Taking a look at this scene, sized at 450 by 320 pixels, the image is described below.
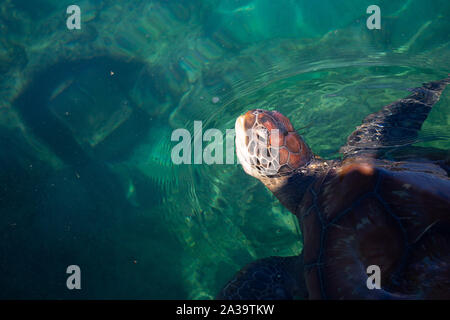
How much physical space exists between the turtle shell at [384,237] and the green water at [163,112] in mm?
1186

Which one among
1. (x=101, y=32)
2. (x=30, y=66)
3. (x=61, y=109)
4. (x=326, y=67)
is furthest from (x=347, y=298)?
(x=30, y=66)

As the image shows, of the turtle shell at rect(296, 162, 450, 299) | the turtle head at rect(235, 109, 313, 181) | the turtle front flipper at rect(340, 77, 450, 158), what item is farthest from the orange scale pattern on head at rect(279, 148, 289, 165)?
the turtle front flipper at rect(340, 77, 450, 158)

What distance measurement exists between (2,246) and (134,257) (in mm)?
1928

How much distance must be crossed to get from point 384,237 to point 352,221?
21cm

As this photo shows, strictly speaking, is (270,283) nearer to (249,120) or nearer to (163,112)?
(249,120)

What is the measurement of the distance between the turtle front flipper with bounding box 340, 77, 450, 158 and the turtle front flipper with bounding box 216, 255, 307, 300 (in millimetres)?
1469

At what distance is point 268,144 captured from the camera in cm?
246

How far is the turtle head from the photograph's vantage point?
2434 millimetres

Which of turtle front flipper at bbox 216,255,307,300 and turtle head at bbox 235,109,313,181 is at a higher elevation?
turtle head at bbox 235,109,313,181

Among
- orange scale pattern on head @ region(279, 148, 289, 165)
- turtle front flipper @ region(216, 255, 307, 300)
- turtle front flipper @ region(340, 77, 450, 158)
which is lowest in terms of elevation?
turtle front flipper @ region(216, 255, 307, 300)

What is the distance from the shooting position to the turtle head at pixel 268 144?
7.98 ft

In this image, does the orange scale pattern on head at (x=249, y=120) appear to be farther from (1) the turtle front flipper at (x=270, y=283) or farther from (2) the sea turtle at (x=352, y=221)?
(1) the turtle front flipper at (x=270, y=283)

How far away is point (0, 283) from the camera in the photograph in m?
3.33

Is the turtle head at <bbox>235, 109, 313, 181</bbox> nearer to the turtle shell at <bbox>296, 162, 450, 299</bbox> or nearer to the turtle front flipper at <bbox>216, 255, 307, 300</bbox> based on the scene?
the turtle shell at <bbox>296, 162, 450, 299</bbox>
